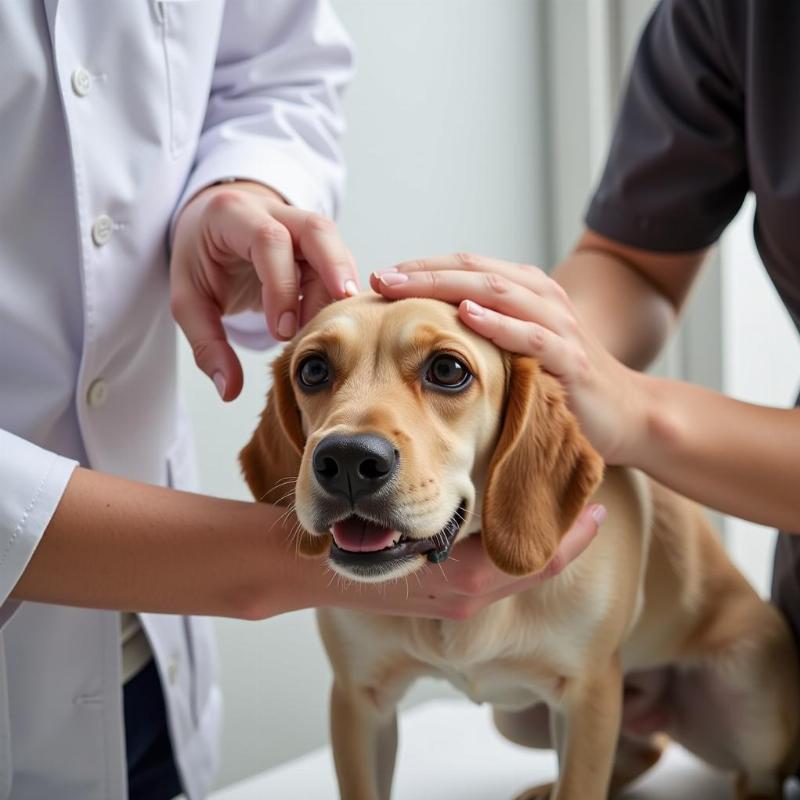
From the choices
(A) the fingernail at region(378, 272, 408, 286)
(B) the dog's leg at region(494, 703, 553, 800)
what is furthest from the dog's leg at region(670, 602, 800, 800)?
(A) the fingernail at region(378, 272, 408, 286)

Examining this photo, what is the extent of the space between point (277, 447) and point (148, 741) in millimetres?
394

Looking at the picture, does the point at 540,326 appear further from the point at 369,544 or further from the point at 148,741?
the point at 148,741

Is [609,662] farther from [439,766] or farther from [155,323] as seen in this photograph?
[155,323]

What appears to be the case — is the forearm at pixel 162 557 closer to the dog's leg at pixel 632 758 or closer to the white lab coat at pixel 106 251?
the white lab coat at pixel 106 251

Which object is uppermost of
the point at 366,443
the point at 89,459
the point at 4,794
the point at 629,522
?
the point at 366,443

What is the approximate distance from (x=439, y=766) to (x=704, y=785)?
0.30 meters

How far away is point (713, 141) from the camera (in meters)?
1.14

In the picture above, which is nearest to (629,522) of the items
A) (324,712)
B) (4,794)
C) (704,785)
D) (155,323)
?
(704,785)

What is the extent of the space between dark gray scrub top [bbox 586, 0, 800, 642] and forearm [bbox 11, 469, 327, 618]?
0.58 metres

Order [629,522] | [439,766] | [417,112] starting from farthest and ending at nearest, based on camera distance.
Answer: [417,112]
[439,766]
[629,522]

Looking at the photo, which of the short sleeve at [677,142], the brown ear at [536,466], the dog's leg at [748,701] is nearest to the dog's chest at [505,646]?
the brown ear at [536,466]

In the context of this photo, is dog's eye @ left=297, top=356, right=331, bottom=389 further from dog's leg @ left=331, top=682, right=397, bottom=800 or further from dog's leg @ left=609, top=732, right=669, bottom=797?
dog's leg @ left=609, top=732, right=669, bottom=797

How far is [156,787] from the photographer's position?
116 cm

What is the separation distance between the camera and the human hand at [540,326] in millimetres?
858
